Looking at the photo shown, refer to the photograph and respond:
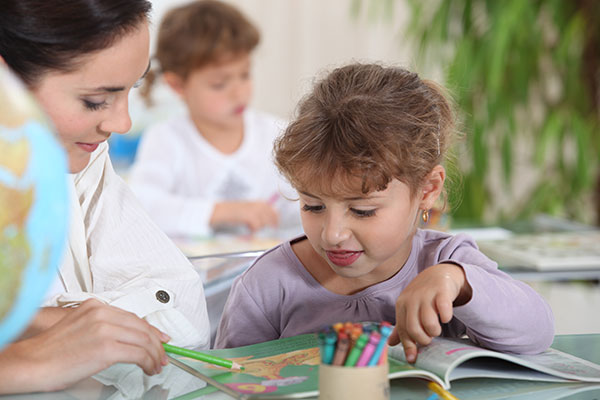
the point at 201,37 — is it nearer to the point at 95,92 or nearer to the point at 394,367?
the point at 95,92

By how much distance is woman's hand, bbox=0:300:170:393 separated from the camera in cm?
65

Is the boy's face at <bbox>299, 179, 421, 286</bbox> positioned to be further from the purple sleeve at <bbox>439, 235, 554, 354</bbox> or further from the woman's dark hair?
the woman's dark hair

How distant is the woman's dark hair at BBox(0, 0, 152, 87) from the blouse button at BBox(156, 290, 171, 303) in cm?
26

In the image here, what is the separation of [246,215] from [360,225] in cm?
110

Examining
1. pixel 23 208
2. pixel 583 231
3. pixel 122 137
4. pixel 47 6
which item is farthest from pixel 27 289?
pixel 122 137

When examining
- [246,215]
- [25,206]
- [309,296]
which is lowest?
[246,215]

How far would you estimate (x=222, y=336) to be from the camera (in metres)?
0.94

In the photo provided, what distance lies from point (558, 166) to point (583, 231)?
953mm

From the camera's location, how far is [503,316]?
76 cm

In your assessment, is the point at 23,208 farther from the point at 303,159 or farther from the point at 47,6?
the point at 303,159

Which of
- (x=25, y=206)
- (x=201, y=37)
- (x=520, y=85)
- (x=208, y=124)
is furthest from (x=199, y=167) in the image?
(x=25, y=206)

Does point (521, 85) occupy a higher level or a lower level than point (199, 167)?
Answer: higher

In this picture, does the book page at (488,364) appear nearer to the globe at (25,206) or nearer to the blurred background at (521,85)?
the globe at (25,206)

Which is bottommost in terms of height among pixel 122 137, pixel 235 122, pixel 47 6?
pixel 122 137
